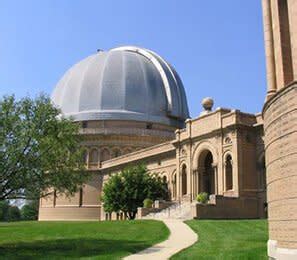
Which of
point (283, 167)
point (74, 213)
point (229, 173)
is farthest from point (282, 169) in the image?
point (74, 213)

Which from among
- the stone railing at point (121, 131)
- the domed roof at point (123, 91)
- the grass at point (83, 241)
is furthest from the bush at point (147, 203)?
the domed roof at point (123, 91)

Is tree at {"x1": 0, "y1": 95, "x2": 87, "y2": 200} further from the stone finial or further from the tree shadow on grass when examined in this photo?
the stone finial

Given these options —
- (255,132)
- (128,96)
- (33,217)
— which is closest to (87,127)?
(128,96)

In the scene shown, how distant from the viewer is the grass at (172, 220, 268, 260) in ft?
49.1

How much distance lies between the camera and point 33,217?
99.6m

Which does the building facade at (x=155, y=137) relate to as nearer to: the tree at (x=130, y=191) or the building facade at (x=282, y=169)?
the tree at (x=130, y=191)

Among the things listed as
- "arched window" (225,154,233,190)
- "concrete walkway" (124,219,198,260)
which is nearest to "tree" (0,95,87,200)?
"concrete walkway" (124,219,198,260)

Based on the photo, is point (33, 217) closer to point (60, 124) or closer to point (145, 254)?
point (60, 124)

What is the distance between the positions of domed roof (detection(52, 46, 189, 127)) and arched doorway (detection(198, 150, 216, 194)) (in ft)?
83.6

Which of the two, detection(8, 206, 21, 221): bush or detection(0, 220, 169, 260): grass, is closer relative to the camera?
detection(0, 220, 169, 260): grass

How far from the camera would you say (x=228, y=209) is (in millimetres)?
34406

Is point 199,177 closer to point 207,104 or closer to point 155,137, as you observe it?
point 207,104

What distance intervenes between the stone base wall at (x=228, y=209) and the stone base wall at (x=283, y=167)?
845 inches

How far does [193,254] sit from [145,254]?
1801 millimetres
